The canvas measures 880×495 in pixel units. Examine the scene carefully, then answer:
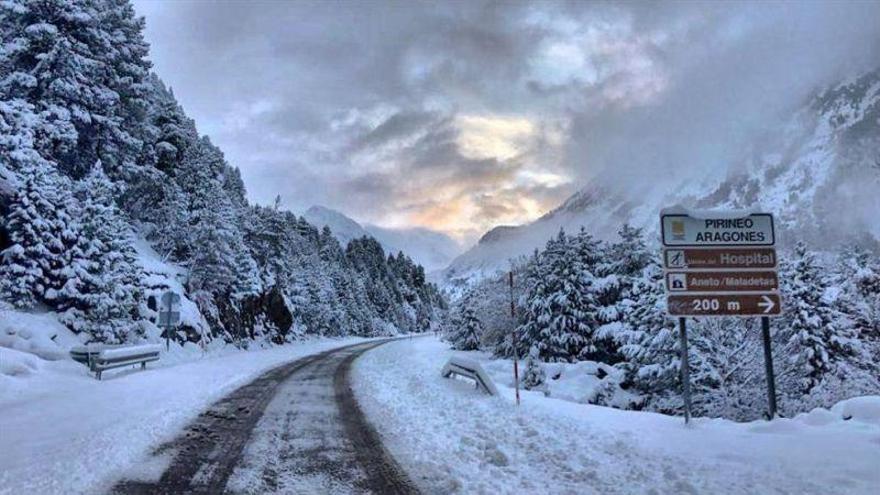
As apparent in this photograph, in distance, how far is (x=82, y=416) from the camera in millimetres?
10141

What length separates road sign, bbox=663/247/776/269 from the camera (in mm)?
10086

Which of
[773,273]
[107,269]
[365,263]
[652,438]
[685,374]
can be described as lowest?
[652,438]

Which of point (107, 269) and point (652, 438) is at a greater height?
point (107, 269)

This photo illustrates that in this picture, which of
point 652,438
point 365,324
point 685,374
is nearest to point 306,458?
point 652,438

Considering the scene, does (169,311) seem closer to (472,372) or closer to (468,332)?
(472,372)

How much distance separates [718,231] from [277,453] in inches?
308

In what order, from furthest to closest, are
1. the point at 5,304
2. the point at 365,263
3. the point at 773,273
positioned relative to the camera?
the point at 365,263
the point at 5,304
the point at 773,273

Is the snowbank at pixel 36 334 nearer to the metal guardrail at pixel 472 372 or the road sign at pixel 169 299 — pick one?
the road sign at pixel 169 299

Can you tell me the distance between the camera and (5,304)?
1736 cm

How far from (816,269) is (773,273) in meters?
15.1

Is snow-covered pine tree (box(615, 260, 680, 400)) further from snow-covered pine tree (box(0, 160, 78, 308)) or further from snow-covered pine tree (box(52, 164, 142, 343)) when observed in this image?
snow-covered pine tree (box(0, 160, 78, 308))

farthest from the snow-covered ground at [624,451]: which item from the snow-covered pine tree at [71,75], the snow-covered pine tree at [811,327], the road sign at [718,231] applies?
the snow-covered pine tree at [71,75]

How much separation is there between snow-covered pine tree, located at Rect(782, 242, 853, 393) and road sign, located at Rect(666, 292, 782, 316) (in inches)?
482

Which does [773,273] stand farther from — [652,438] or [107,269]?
[107,269]
